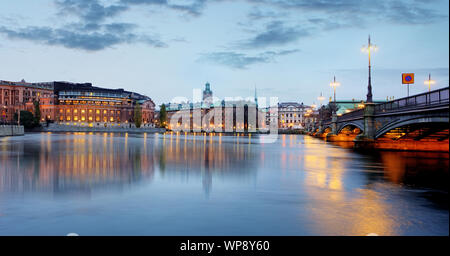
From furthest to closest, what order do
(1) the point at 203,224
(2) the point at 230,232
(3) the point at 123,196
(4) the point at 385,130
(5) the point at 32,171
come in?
(4) the point at 385,130 → (5) the point at 32,171 → (3) the point at 123,196 → (1) the point at 203,224 → (2) the point at 230,232

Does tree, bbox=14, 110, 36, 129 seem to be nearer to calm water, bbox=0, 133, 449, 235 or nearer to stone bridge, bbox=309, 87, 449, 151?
stone bridge, bbox=309, 87, 449, 151

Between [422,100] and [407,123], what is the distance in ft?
14.6

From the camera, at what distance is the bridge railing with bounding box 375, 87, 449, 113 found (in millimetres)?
30842

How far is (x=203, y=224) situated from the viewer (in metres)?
12.2

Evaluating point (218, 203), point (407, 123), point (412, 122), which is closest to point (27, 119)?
point (407, 123)

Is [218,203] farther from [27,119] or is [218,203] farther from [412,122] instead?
[27,119]

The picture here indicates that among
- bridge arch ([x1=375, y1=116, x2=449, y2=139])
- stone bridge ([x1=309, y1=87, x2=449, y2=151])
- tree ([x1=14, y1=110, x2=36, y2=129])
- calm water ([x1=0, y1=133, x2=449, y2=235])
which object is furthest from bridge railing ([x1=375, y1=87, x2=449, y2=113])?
tree ([x1=14, y1=110, x2=36, y2=129])

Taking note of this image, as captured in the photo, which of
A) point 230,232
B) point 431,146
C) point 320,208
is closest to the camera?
point 230,232

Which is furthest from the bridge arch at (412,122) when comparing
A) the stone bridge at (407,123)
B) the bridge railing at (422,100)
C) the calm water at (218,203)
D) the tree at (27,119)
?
the tree at (27,119)

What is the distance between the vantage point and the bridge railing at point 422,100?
30.8m
